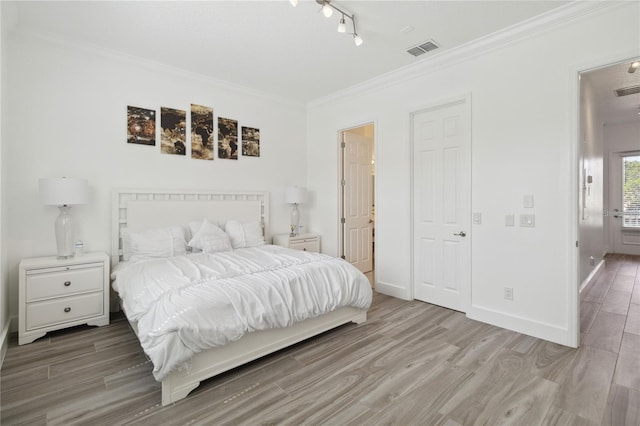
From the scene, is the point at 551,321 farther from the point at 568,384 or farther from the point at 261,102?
the point at 261,102

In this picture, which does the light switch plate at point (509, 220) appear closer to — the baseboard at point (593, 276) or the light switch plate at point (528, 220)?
the light switch plate at point (528, 220)

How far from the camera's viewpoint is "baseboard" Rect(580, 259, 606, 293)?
4.50 metres

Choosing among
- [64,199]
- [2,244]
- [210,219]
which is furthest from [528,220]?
[2,244]

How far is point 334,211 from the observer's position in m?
5.00

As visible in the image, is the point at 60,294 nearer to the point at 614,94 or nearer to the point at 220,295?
the point at 220,295

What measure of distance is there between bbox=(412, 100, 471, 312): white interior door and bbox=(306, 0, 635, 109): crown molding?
501mm

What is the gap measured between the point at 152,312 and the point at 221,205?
2.45 m

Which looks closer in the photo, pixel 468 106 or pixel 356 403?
pixel 356 403

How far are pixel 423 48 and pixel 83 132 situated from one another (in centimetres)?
387

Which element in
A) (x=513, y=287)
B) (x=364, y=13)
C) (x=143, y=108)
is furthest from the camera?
(x=143, y=108)

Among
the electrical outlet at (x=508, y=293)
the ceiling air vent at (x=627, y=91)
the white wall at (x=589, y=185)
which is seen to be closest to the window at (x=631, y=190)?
the white wall at (x=589, y=185)

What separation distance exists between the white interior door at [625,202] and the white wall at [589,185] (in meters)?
1.35

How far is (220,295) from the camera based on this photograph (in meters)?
2.25

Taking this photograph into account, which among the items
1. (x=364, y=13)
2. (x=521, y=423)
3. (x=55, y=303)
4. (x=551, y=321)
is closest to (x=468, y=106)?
(x=364, y=13)
